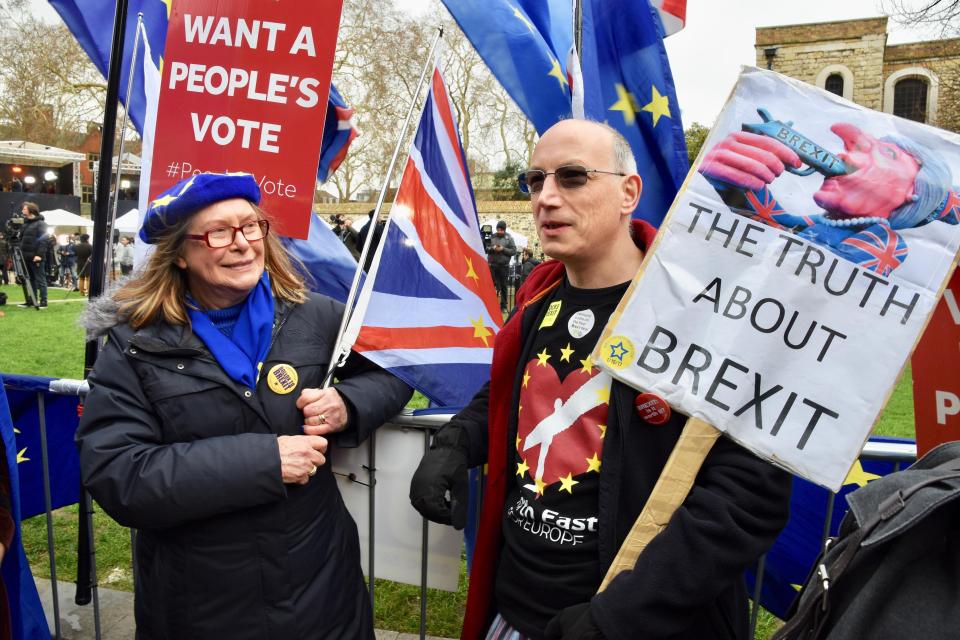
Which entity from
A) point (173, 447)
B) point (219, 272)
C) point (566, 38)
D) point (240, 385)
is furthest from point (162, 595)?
point (566, 38)

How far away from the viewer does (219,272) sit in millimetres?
1951

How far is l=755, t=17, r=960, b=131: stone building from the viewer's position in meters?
39.4

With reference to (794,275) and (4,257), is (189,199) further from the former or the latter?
(4,257)

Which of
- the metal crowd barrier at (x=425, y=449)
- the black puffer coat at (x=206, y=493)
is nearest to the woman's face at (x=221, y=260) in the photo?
the black puffer coat at (x=206, y=493)

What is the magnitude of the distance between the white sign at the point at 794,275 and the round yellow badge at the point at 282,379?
Answer: 36.8 inches

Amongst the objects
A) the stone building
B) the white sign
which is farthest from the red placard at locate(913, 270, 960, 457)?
the stone building

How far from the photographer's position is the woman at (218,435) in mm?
1766

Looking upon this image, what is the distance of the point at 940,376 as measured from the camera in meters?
1.88

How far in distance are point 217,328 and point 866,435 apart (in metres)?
1.63

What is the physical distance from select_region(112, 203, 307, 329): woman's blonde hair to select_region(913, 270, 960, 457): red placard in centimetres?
178

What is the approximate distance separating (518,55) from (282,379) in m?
2.30

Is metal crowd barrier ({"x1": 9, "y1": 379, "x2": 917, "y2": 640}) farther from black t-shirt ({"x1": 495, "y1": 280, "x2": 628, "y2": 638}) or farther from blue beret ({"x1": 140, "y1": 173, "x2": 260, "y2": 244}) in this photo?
blue beret ({"x1": 140, "y1": 173, "x2": 260, "y2": 244})

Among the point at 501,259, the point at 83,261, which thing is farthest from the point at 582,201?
the point at 83,261

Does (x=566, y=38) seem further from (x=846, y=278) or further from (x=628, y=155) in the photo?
(x=846, y=278)
